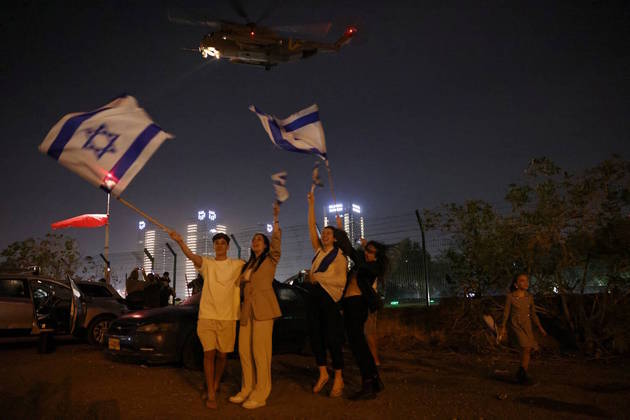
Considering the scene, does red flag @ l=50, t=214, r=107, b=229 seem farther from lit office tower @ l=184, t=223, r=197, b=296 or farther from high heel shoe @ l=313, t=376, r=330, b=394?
high heel shoe @ l=313, t=376, r=330, b=394

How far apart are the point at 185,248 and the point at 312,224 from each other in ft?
5.38

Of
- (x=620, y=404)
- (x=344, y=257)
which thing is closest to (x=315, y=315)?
(x=344, y=257)

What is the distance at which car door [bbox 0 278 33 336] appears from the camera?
9.59m

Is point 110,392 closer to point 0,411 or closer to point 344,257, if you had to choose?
point 0,411

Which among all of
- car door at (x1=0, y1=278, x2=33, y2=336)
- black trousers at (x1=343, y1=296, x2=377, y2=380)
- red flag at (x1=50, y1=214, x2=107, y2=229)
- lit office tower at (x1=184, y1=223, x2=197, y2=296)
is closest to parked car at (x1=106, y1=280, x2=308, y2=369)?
black trousers at (x1=343, y1=296, x2=377, y2=380)

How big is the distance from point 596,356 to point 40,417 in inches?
308

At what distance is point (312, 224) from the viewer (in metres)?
5.93

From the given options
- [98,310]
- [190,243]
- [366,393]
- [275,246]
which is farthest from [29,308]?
[190,243]

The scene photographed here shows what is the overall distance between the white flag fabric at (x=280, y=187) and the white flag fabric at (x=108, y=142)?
1307mm

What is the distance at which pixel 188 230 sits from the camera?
818 inches

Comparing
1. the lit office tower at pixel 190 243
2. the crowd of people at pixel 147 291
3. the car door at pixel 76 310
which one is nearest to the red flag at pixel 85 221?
the lit office tower at pixel 190 243

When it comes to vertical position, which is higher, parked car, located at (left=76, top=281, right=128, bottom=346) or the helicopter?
the helicopter

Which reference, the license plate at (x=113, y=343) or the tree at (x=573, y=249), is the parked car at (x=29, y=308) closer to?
the license plate at (x=113, y=343)

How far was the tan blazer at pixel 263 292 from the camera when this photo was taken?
507 centimetres
